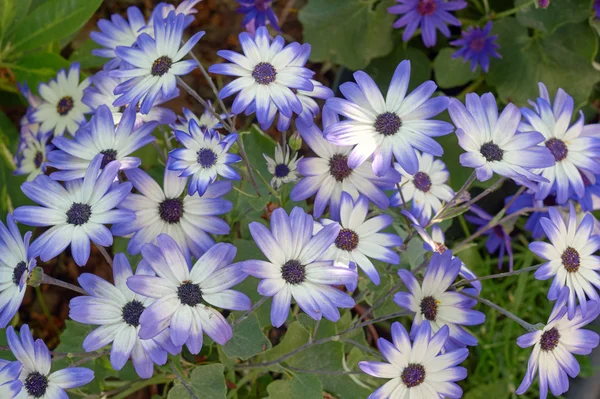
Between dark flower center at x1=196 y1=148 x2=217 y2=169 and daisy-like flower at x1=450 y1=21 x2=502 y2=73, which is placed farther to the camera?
daisy-like flower at x1=450 y1=21 x2=502 y2=73

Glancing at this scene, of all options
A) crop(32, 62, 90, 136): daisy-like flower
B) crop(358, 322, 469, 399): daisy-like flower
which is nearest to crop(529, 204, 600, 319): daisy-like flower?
crop(358, 322, 469, 399): daisy-like flower

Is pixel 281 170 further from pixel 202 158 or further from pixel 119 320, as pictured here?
pixel 119 320

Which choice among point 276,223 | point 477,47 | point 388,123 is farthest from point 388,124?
point 477,47

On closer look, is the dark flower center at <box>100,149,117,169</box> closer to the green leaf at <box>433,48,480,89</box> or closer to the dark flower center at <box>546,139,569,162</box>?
the dark flower center at <box>546,139,569,162</box>

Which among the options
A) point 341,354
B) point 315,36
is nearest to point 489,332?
point 341,354

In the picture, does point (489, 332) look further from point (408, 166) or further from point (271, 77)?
point (271, 77)

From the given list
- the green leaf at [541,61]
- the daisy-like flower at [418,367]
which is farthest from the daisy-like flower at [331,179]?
the green leaf at [541,61]

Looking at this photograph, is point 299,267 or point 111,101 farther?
point 111,101
